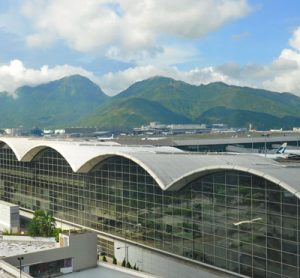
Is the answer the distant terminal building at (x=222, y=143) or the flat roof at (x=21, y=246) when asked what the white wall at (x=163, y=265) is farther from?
the distant terminal building at (x=222, y=143)

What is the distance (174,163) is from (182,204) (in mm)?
4283

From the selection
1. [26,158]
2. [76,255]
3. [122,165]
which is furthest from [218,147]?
[76,255]

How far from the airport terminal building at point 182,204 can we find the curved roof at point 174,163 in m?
0.09

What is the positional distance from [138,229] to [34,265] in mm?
12286

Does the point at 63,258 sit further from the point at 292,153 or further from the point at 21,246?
the point at 292,153

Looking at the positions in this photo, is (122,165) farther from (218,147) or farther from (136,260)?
(218,147)

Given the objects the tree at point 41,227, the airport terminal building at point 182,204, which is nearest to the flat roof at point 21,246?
the tree at point 41,227

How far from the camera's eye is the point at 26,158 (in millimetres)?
65938

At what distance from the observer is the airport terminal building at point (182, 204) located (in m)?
33.3

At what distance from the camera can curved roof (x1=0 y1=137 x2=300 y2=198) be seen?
33.5 meters

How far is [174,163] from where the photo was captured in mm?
43969

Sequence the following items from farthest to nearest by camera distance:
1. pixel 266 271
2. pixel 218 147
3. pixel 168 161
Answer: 1. pixel 218 147
2. pixel 168 161
3. pixel 266 271

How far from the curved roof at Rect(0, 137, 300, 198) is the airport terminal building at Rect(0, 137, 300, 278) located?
0.09 metres

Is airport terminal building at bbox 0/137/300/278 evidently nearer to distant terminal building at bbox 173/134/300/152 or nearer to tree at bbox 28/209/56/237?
tree at bbox 28/209/56/237
